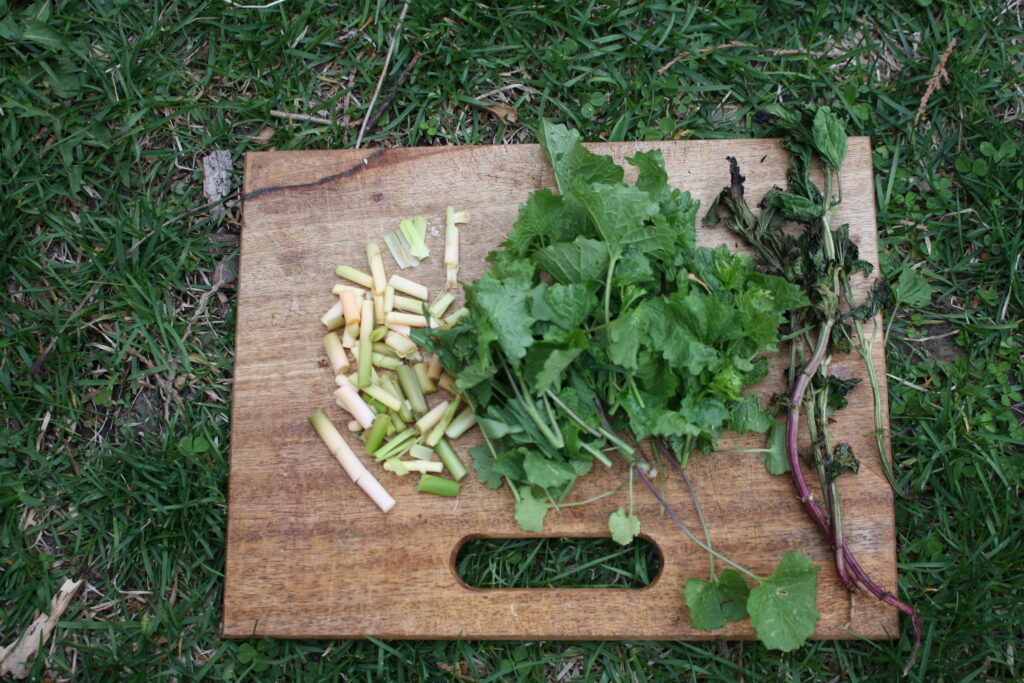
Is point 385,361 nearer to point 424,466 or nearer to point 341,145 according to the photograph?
point 424,466

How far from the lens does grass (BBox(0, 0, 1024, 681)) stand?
7.82ft

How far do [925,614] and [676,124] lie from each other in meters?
1.67

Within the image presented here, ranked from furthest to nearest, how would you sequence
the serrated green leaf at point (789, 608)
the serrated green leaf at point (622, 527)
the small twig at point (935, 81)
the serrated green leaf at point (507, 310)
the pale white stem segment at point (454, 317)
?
the small twig at point (935, 81)
the pale white stem segment at point (454, 317)
the serrated green leaf at point (622, 527)
the serrated green leaf at point (789, 608)
the serrated green leaf at point (507, 310)

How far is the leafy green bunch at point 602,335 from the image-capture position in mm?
2018

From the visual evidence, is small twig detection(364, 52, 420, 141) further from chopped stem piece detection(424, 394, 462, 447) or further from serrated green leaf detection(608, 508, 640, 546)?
serrated green leaf detection(608, 508, 640, 546)

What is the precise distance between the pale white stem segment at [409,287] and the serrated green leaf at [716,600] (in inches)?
43.7

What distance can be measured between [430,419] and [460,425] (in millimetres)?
89

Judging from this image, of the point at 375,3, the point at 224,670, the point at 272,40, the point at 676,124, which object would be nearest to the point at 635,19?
the point at 676,124

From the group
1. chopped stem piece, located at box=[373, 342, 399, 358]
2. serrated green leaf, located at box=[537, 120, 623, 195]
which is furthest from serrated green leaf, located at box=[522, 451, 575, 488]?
serrated green leaf, located at box=[537, 120, 623, 195]

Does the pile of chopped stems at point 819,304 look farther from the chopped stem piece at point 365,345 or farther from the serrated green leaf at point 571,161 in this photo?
the chopped stem piece at point 365,345

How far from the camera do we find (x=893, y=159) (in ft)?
8.54

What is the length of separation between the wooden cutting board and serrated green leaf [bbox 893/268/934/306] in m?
0.12

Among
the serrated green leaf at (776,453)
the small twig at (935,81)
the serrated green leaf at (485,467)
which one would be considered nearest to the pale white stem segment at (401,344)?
the serrated green leaf at (485,467)

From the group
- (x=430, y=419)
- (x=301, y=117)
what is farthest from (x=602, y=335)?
(x=301, y=117)
